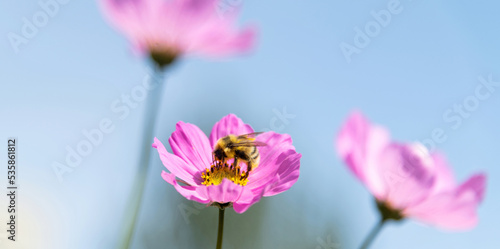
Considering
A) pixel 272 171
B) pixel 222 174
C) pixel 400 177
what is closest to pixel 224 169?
pixel 222 174

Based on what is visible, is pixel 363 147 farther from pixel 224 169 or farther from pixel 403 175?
pixel 224 169

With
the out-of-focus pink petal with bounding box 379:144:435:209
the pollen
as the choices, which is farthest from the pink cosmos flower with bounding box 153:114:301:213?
the out-of-focus pink petal with bounding box 379:144:435:209

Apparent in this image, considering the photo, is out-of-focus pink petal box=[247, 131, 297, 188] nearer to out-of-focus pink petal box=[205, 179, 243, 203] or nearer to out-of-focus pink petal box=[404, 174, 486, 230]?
out-of-focus pink petal box=[205, 179, 243, 203]

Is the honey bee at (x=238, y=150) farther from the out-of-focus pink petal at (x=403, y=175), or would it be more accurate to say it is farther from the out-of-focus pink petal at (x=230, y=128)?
the out-of-focus pink petal at (x=403, y=175)

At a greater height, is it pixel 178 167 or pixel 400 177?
pixel 178 167

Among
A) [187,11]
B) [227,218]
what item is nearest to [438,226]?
[187,11]
